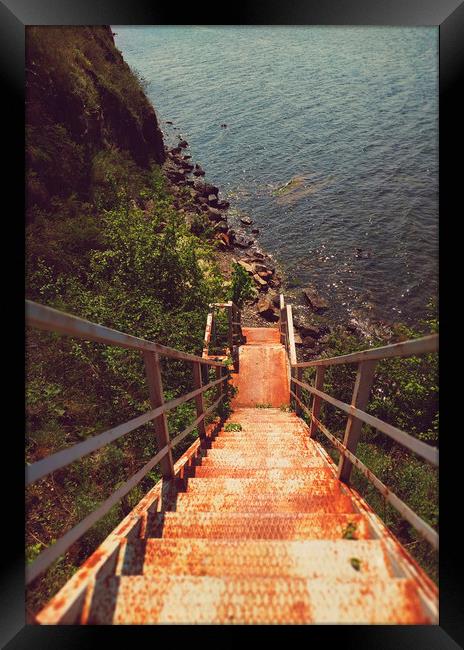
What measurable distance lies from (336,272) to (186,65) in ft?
52.8

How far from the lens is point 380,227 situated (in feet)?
53.4

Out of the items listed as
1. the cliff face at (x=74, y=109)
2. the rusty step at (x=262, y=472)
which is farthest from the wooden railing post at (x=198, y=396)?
the cliff face at (x=74, y=109)

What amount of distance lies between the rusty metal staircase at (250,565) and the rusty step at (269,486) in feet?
0.04

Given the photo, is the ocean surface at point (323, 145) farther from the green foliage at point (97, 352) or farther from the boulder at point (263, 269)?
the green foliage at point (97, 352)

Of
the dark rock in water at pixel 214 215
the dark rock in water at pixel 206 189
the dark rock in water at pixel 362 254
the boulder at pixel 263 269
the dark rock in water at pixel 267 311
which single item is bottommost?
the dark rock in water at pixel 267 311

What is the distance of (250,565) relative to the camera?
5.77ft

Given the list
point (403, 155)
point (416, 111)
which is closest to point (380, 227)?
A: point (403, 155)

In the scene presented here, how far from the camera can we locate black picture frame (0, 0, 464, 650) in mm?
2410

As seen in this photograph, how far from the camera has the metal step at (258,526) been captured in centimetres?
213

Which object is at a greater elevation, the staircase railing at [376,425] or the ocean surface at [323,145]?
the ocean surface at [323,145]

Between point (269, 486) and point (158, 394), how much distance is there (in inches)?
42.2

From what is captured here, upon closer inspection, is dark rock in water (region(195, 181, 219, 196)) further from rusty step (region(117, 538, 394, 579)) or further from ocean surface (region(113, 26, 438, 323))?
rusty step (region(117, 538, 394, 579))

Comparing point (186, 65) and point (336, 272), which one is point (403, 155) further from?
point (186, 65)

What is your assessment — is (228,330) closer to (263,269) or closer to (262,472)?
(262,472)
